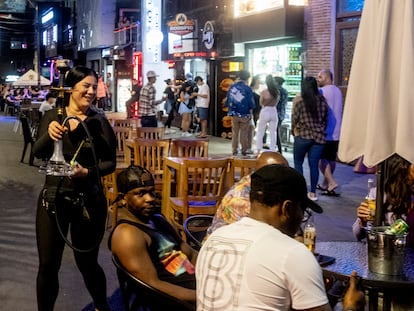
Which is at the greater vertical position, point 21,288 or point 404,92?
point 404,92

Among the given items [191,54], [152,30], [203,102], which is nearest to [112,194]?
[203,102]

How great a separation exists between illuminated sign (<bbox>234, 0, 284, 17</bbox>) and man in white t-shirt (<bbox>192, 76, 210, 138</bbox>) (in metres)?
2.44

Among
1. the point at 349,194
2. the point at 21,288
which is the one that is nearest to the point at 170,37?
the point at 349,194

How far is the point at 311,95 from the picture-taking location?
9.77 metres

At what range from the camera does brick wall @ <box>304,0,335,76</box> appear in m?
15.0

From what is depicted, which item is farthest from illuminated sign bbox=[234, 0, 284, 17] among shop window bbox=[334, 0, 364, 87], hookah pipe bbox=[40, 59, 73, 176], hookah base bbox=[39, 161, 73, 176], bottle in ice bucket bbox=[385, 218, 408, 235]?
bottle in ice bucket bbox=[385, 218, 408, 235]

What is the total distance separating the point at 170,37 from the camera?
2573 cm

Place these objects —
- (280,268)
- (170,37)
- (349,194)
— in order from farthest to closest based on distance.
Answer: (170,37)
(349,194)
(280,268)

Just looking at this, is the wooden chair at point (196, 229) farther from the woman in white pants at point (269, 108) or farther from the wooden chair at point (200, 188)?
the woman in white pants at point (269, 108)

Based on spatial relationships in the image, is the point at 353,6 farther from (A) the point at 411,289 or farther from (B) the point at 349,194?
(A) the point at 411,289

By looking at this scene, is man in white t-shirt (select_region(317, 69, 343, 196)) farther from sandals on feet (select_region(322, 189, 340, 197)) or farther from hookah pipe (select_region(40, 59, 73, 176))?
hookah pipe (select_region(40, 59, 73, 176))

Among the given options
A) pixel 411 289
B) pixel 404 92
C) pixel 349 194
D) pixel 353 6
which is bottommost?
pixel 349 194

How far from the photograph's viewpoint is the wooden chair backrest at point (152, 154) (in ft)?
27.6

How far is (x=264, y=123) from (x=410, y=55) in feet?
35.6
